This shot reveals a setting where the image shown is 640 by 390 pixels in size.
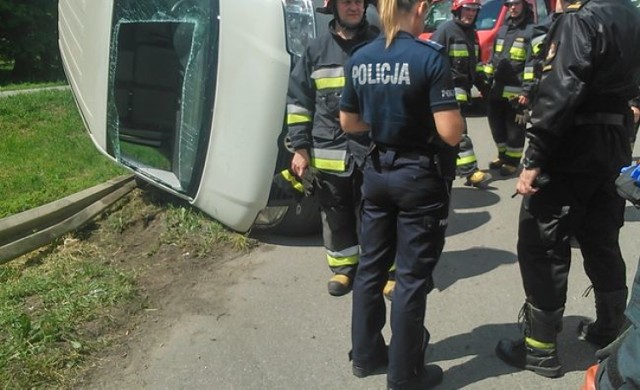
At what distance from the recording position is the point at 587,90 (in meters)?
2.58

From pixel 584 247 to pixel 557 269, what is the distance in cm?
25

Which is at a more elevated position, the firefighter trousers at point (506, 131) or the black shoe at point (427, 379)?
the firefighter trousers at point (506, 131)

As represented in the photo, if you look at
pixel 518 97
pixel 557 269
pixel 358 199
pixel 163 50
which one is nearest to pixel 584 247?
pixel 557 269

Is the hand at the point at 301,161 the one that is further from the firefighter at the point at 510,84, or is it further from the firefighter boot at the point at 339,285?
the firefighter at the point at 510,84

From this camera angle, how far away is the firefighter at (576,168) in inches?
101

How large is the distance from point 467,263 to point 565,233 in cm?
146

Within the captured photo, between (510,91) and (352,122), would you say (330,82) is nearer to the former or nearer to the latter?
(352,122)

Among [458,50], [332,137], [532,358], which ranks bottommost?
[532,358]

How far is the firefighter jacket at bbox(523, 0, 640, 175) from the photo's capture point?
254 cm

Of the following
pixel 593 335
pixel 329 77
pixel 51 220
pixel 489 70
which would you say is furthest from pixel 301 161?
pixel 489 70

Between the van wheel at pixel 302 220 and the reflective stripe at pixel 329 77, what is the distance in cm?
111

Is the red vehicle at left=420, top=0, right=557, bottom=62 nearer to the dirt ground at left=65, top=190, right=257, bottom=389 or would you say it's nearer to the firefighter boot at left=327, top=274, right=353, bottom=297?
the dirt ground at left=65, top=190, right=257, bottom=389

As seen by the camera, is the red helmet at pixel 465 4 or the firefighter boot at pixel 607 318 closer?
the firefighter boot at pixel 607 318

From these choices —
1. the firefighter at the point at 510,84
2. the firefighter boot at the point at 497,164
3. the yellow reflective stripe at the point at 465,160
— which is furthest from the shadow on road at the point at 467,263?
the firefighter boot at the point at 497,164
